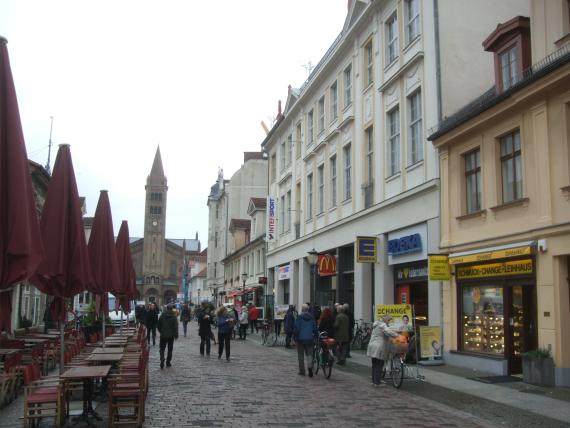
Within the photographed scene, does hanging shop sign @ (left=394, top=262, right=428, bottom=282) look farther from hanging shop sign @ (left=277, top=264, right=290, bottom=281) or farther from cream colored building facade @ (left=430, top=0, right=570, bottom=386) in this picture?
hanging shop sign @ (left=277, top=264, right=290, bottom=281)

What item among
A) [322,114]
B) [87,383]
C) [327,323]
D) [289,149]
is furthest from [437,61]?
[289,149]

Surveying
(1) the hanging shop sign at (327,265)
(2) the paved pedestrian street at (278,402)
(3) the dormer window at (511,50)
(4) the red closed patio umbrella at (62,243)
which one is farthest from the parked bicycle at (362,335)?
(4) the red closed patio umbrella at (62,243)

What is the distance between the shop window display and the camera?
15438 millimetres

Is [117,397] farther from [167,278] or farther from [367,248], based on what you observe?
[167,278]

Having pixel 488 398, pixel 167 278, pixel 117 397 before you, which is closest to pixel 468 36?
pixel 488 398

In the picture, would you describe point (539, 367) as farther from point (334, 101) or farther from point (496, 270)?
point (334, 101)

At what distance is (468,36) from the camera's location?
19.8 m

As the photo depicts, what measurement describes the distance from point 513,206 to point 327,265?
1354cm

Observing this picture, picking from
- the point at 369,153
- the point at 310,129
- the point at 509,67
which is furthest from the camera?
the point at 310,129

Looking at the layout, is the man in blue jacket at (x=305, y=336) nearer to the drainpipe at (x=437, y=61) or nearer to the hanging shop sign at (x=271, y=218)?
the drainpipe at (x=437, y=61)

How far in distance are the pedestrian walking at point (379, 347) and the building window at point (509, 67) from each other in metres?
7.29

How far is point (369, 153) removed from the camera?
24719 mm

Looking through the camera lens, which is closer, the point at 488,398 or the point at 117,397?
the point at 117,397

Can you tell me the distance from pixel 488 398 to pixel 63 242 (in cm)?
828
